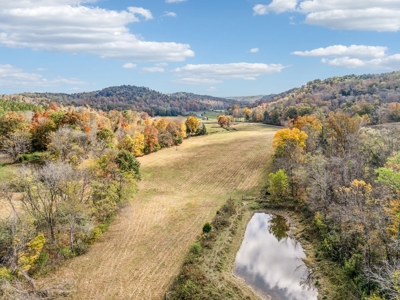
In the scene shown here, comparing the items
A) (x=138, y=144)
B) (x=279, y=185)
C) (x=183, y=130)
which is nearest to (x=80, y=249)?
(x=279, y=185)

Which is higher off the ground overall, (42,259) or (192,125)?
(192,125)

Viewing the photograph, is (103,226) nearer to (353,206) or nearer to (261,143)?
(353,206)

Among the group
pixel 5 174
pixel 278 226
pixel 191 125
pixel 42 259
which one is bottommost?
pixel 278 226

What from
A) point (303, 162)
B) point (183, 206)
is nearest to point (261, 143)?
point (303, 162)

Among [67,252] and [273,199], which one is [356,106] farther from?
[67,252]

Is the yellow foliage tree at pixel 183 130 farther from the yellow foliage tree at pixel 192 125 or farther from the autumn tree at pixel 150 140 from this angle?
the autumn tree at pixel 150 140

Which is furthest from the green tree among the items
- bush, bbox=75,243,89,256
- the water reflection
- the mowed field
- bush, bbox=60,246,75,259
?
bush, bbox=60,246,75,259

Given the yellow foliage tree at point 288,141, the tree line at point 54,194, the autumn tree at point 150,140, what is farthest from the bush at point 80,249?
the autumn tree at point 150,140
